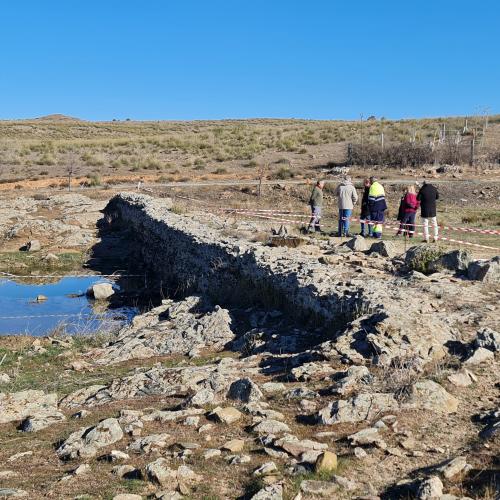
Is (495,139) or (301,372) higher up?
(495,139)

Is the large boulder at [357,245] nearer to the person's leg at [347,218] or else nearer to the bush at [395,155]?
the person's leg at [347,218]

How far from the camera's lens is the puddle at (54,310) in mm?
13648

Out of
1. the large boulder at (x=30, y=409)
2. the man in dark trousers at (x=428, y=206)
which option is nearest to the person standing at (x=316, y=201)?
the man in dark trousers at (x=428, y=206)

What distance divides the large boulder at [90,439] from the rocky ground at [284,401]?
0.06ft

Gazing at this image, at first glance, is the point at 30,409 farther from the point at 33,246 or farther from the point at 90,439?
the point at 33,246

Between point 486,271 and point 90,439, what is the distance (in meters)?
6.30

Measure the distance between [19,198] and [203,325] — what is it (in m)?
23.0

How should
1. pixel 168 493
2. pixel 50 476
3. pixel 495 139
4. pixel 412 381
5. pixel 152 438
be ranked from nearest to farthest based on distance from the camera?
pixel 168 493 < pixel 50 476 < pixel 152 438 < pixel 412 381 < pixel 495 139

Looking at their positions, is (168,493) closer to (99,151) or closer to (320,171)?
(320,171)

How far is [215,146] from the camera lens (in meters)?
54.5

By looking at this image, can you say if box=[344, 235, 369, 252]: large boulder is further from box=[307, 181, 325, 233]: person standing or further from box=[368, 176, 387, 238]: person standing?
box=[307, 181, 325, 233]: person standing

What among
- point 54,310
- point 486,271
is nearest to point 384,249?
point 486,271

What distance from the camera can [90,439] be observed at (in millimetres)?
6027

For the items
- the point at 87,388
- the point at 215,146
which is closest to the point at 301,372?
the point at 87,388
